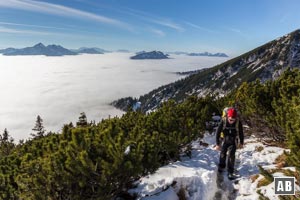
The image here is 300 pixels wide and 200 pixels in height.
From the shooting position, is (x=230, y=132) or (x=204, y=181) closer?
(x=204, y=181)

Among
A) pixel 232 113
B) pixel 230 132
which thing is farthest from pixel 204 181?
pixel 232 113

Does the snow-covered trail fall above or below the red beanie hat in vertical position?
below

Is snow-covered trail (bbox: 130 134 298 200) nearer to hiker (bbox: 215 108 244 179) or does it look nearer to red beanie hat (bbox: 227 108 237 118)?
hiker (bbox: 215 108 244 179)

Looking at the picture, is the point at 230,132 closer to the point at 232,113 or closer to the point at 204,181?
the point at 232,113

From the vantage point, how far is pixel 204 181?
1011 cm

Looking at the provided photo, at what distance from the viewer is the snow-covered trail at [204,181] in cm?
942

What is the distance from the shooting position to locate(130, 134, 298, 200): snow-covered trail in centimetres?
942

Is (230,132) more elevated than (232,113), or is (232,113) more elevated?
(232,113)

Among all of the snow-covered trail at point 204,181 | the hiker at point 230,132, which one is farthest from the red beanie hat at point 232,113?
the snow-covered trail at point 204,181

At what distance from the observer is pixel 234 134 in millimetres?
10320

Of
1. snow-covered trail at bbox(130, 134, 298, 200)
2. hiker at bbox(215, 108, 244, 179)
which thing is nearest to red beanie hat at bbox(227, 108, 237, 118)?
hiker at bbox(215, 108, 244, 179)

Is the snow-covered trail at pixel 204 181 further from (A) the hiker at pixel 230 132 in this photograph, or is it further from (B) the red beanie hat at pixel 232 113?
(B) the red beanie hat at pixel 232 113

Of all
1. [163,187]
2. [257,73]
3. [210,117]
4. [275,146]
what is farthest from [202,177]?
[257,73]

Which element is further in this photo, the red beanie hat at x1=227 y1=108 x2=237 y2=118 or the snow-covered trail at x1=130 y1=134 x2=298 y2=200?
the red beanie hat at x1=227 y1=108 x2=237 y2=118
